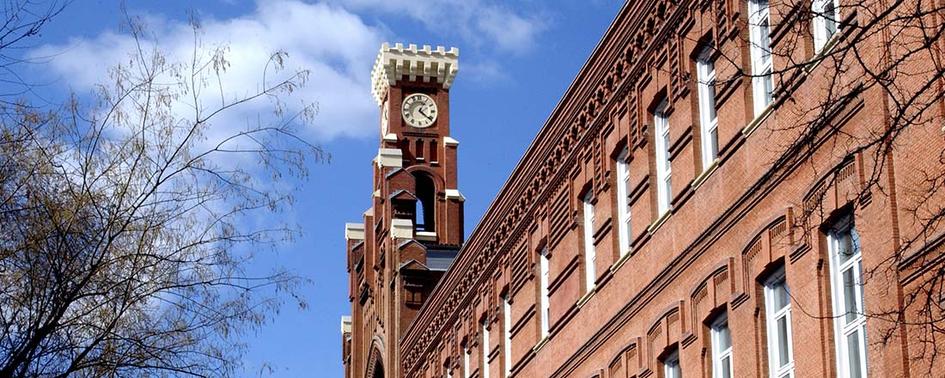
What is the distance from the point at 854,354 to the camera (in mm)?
19188

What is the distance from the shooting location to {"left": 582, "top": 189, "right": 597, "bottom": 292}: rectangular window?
2988cm

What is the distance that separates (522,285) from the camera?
34.3 m

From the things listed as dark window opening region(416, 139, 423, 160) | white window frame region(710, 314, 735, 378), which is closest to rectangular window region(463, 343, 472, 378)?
white window frame region(710, 314, 735, 378)

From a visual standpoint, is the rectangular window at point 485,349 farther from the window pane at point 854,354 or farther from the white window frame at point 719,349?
the window pane at point 854,354

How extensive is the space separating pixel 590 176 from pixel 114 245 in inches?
572

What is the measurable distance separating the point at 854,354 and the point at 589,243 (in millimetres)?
11326

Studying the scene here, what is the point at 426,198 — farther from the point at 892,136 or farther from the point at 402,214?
the point at 892,136

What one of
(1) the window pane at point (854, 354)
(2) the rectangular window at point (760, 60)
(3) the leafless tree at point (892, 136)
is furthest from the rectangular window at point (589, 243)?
(1) the window pane at point (854, 354)

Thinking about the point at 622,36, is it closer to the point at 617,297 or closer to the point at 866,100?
the point at 617,297

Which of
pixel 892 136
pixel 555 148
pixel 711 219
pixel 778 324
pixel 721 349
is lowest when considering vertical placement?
pixel 778 324

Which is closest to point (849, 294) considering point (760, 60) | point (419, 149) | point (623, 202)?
A: point (760, 60)

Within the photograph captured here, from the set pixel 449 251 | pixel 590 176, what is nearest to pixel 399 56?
pixel 449 251

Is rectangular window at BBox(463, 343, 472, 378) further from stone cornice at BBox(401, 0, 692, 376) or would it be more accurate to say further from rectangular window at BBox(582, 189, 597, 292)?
rectangular window at BBox(582, 189, 597, 292)

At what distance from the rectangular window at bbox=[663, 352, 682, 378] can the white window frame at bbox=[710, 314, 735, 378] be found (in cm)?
164
